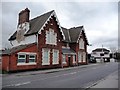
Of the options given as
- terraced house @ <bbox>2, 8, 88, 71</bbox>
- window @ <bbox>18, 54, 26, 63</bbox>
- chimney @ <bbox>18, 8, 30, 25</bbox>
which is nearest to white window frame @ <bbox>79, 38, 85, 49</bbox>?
terraced house @ <bbox>2, 8, 88, 71</bbox>

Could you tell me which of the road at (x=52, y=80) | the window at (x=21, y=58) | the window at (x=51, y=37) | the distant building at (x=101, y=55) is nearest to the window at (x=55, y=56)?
the window at (x=51, y=37)

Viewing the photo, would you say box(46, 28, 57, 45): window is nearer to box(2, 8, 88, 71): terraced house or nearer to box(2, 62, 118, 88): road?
box(2, 8, 88, 71): terraced house

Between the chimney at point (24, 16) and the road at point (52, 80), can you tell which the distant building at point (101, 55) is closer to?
the chimney at point (24, 16)

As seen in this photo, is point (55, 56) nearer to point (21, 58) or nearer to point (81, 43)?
point (21, 58)

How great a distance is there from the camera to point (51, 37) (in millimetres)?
32906

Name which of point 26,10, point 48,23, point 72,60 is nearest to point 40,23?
point 48,23

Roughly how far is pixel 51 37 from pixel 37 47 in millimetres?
4140

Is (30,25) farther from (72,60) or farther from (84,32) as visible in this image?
(84,32)

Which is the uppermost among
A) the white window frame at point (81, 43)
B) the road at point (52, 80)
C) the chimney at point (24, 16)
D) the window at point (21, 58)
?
the chimney at point (24, 16)

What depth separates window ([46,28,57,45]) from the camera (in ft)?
105

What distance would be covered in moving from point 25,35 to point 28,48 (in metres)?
5.15

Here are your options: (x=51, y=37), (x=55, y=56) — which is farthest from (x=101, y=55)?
(x=51, y=37)

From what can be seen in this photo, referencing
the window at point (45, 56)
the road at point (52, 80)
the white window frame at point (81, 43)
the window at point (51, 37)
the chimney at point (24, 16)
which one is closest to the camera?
the road at point (52, 80)

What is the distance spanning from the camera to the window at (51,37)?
3214 cm
